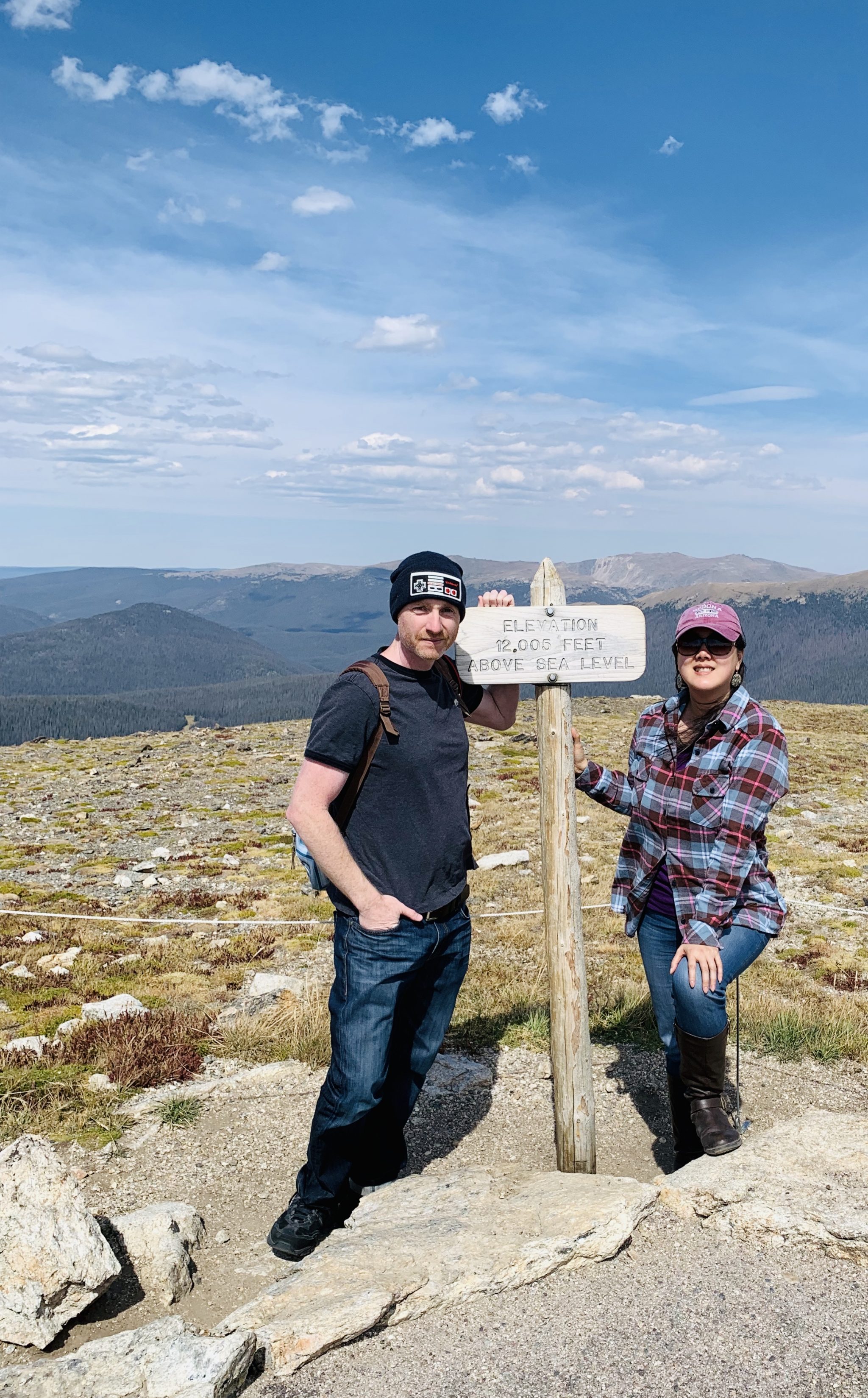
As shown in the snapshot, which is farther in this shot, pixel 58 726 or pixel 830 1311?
pixel 58 726

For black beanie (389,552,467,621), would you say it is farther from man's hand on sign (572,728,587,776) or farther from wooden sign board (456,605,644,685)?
man's hand on sign (572,728,587,776)

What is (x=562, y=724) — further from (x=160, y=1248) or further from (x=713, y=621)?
(x=160, y=1248)

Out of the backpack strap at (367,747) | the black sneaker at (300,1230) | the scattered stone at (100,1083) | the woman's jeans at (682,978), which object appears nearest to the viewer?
the backpack strap at (367,747)

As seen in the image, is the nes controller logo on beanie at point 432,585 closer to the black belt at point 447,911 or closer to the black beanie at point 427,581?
the black beanie at point 427,581

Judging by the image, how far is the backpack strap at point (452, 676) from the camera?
5.28 metres

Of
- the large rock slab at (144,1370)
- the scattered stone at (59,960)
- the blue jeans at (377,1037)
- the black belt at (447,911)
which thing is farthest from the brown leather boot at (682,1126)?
the scattered stone at (59,960)

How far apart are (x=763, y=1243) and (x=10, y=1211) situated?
4027 millimetres

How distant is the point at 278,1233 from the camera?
5.29m

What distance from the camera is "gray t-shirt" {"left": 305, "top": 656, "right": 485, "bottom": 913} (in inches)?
181

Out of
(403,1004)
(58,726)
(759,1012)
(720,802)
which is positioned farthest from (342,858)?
(58,726)

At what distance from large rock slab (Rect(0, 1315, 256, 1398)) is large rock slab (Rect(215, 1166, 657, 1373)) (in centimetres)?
26

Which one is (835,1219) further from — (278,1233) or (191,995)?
(191,995)

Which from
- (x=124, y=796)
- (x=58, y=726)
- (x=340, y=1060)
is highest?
(x=340, y=1060)

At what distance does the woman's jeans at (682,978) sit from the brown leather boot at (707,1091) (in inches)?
4.1
